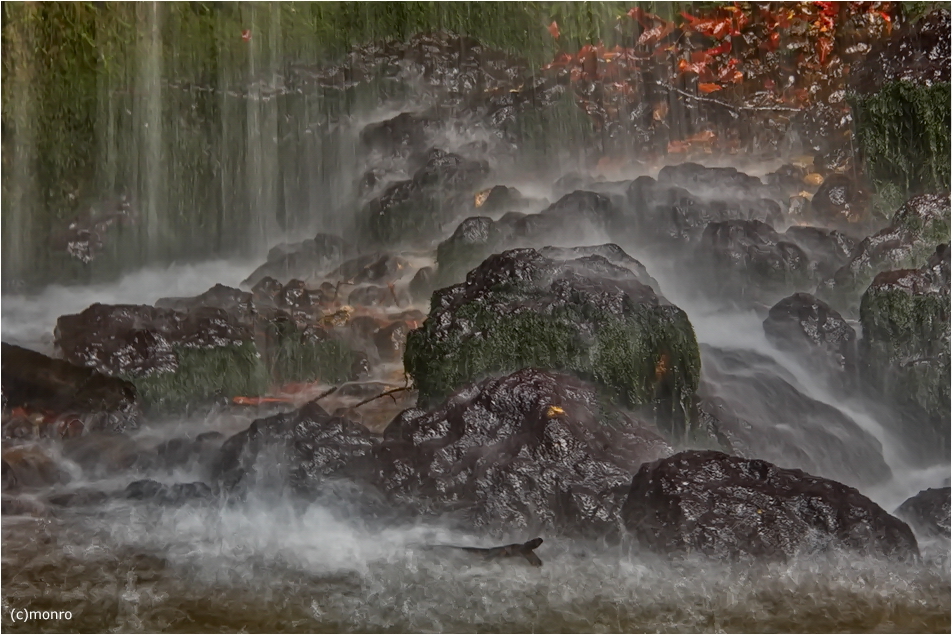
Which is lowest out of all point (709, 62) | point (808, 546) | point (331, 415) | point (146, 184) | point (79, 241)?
point (808, 546)

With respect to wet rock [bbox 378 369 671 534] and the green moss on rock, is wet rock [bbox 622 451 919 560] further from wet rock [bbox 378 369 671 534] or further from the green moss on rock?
the green moss on rock

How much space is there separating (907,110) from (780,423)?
8.81 ft

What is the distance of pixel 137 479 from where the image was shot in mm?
4910

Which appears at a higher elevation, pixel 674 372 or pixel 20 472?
pixel 674 372

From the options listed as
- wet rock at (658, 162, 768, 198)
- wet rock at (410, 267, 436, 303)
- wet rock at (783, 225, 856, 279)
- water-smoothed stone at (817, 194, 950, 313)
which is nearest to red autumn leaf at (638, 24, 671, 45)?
wet rock at (658, 162, 768, 198)

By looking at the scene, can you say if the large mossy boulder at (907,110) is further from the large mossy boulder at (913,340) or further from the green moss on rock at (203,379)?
the green moss on rock at (203,379)

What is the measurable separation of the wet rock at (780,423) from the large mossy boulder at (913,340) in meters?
0.37

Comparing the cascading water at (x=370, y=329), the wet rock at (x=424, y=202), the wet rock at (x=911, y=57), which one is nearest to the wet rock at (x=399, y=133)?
the cascading water at (x=370, y=329)

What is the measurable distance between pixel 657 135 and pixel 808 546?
355cm

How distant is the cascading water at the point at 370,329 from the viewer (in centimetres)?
400

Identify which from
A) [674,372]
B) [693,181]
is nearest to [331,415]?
[674,372]

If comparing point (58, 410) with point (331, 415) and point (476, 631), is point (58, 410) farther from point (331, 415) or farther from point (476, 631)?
point (476, 631)

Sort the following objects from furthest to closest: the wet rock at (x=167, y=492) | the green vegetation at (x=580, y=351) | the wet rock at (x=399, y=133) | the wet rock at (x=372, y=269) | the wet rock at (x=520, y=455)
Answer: the wet rock at (x=399, y=133), the wet rock at (x=372, y=269), the green vegetation at (x=580, y=351), the wet rock at (x=167, y=492), the wet rock at (x=520, y=455)

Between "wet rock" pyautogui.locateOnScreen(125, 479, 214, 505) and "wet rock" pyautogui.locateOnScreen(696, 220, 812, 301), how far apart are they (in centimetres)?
372
